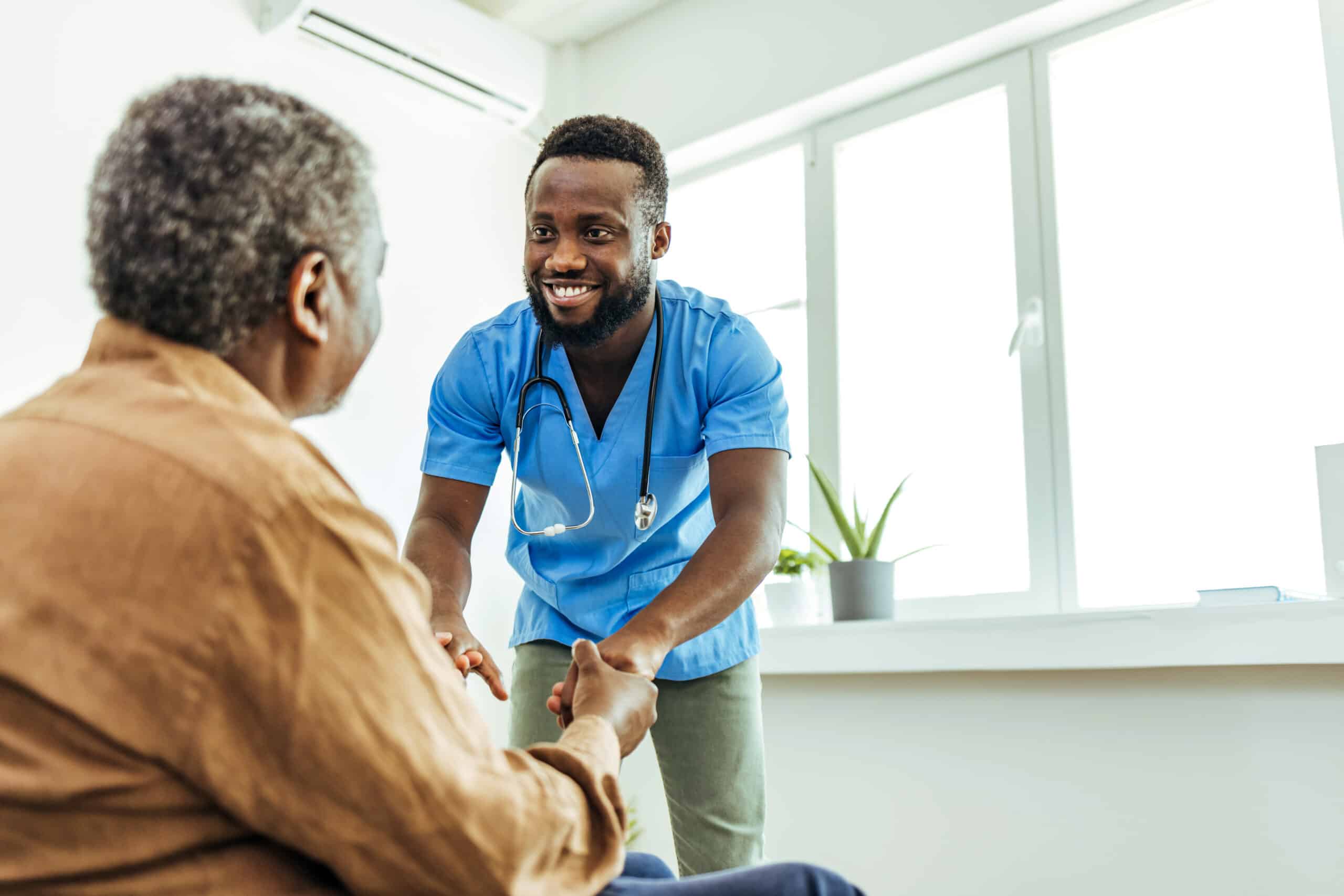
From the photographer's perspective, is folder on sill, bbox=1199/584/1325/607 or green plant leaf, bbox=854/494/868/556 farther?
green plant leaf, bbox=854/494/868/556

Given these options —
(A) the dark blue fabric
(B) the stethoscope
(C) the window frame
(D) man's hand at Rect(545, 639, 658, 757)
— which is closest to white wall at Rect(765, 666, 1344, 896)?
(C) the window frame

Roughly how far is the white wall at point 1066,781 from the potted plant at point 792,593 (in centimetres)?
17

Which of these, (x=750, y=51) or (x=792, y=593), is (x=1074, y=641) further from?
(x=750, y=51)

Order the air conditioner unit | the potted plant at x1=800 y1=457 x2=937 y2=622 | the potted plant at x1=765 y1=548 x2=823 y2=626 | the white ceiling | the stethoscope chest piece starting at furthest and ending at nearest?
the white ceiling, the air conditioner unit, the potted plant at x1=765 y1=548 x2=823 y2=626, the potted plant at x1=800 y1=457 x2=937 y2=622, the stethoscope chest piece

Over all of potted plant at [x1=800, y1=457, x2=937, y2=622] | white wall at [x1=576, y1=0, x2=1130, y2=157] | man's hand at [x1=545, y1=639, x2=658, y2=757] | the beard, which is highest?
white wall at [x1=576, y1=0, x2=1130, y2=157]

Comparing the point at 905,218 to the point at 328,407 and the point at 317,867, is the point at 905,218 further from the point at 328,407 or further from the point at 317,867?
the point at 317,867

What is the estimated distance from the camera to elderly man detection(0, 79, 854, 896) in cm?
67

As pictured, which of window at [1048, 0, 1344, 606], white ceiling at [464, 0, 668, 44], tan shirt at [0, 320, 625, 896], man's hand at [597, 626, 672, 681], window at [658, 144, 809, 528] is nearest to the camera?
tan shirt at [0, 320, 625, 896]

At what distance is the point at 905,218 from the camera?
329 centimetres

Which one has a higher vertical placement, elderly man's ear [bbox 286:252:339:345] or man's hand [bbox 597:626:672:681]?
elderly man's ear [bbox 286:252:339:345]

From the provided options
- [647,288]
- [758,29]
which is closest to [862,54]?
[758,29]

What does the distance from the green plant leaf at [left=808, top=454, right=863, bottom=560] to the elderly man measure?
2154 millimetres

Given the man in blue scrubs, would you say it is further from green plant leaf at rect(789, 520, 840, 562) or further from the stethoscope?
green plant leaf at rect(789, 520, 840, 562)

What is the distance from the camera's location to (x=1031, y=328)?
2.92m
